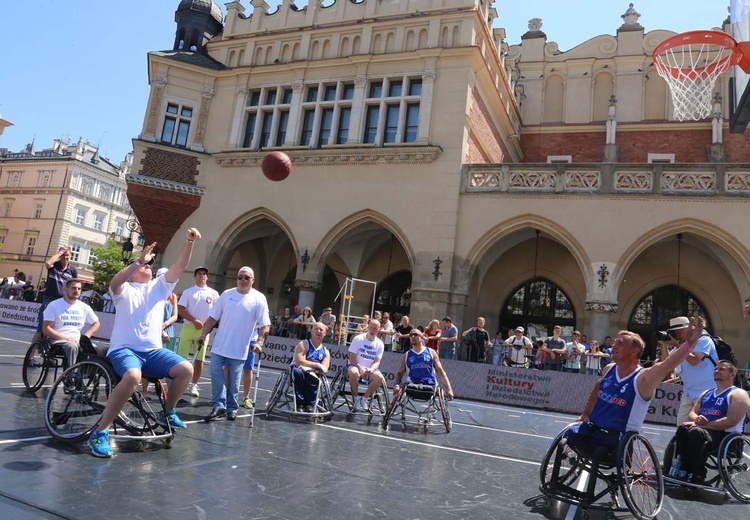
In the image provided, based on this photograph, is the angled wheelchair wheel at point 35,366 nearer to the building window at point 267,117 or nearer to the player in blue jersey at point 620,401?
the player in blue jersey at point 620,401

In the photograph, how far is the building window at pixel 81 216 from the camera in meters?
56.4

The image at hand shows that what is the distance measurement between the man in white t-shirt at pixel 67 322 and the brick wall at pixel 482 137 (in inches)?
512

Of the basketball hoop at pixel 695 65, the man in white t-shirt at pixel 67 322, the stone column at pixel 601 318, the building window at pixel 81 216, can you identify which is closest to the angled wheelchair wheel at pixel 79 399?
the man in white t-shirt at pixel 67 322

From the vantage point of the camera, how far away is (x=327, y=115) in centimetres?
1962

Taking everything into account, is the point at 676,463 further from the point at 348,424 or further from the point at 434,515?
the point at 348,424

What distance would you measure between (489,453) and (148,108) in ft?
62.1

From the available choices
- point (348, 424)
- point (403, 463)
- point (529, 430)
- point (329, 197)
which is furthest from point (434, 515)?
point (329, 197)

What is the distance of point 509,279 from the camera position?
65.6 feet

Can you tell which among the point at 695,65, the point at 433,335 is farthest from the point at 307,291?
the point at 695,65

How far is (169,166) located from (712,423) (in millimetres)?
18802

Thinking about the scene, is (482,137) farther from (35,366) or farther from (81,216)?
(81,216)

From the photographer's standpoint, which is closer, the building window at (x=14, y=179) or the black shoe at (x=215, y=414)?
the black shoe at (x=215, y=414)

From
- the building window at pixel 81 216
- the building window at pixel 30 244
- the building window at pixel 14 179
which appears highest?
the building window at pixel 14 179

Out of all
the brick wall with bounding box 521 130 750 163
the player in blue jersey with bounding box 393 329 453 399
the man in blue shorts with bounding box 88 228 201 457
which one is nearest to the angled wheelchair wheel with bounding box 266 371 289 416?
the player in blue jersey with bounding box 393 329 453 399
